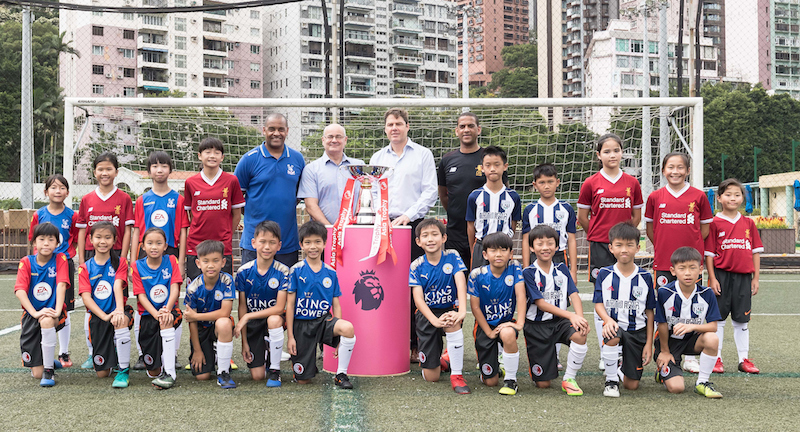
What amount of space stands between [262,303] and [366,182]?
1.01 meters

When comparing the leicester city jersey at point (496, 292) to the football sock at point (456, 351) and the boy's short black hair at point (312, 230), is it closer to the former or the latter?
the football sock at point (456, 351)

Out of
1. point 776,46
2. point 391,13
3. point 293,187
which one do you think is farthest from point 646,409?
point 776,46

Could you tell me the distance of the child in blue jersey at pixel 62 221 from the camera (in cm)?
468

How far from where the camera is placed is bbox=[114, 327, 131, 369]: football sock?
412 centimetres

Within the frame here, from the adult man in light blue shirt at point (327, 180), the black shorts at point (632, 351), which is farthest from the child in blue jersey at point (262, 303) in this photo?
the black shorts at point (632, 351)

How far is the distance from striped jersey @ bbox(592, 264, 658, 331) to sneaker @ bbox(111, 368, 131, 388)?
2.82 meters

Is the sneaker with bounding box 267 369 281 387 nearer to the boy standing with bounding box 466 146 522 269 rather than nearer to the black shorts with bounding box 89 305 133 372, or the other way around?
the black shorts with bounding box 89 305 133 372

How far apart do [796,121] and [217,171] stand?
4981 centimetres

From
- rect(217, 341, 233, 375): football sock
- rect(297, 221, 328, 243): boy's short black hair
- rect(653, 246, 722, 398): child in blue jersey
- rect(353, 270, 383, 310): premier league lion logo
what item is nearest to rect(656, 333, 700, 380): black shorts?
rect(653, 246, 722, 398): child in blue jersey

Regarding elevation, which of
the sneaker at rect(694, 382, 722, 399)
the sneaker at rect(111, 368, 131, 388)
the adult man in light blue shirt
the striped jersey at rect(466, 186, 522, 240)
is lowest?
the sneaker at rect(694, 382, 722, 399)

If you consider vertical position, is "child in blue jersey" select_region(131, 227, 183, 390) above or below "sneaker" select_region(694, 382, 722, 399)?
above

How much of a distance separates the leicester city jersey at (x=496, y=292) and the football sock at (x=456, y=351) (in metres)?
0.22

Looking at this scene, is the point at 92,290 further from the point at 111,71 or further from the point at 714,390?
the point at 111,71

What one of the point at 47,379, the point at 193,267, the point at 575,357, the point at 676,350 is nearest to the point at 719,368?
the point at 676,350
